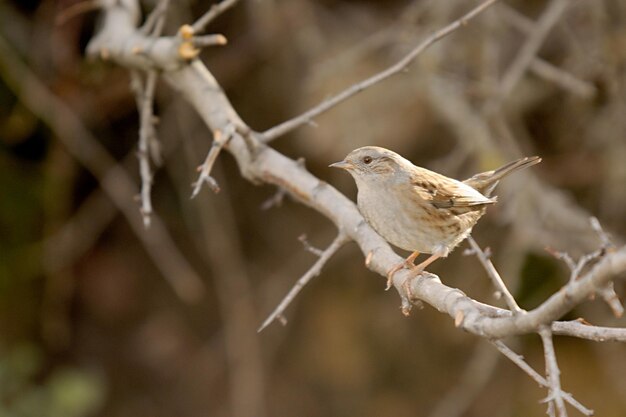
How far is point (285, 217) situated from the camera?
6633 mm

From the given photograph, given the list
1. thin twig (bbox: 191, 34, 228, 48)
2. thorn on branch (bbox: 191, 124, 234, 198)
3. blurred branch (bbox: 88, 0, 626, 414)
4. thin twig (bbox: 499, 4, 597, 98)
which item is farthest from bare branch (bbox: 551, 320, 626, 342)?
thin twig (bbox: 499, 4, 597, 98)

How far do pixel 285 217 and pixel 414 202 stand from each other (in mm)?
3552

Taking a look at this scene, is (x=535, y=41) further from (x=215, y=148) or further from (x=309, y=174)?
(x=215, y=148)

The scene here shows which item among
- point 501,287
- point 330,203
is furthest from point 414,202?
point 501,287

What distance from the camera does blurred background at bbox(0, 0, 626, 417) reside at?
4.94 m

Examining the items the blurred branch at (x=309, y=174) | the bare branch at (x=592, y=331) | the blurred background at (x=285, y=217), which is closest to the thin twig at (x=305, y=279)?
the blurred branch at (x=309, y=174)

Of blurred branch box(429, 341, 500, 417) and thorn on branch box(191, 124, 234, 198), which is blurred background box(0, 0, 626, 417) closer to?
blurred branch box(429, 341, 500, 417)

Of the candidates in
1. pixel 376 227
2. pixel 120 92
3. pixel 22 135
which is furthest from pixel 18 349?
pixel 376 227

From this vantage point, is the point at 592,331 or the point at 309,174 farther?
the point at 309,174

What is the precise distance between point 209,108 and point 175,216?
3.21m

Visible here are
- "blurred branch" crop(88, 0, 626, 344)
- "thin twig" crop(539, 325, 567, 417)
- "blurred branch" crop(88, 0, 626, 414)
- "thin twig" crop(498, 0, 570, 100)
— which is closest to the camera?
"blurred branch" crop(88, 0, 626, 344)

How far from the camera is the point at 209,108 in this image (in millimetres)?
3279

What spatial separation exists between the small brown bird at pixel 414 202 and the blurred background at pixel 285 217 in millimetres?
1229

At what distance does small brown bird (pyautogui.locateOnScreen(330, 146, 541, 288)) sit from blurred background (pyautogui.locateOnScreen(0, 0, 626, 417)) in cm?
123
